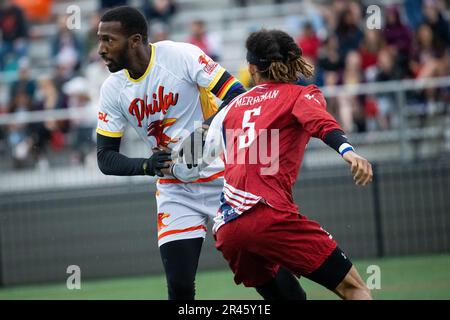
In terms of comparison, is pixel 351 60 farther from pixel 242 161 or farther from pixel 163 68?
pixel 242 161

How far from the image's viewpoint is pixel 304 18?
1719 cm

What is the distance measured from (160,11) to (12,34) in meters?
2.84

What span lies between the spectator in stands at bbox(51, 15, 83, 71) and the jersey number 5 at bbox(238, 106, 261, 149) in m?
11.1

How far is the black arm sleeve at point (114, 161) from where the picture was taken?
727cm

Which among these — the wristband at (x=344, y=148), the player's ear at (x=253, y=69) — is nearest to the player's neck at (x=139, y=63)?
the player's ear at (x=253, y=69)

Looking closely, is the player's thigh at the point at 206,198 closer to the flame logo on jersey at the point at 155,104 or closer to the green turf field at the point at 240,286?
the flame logo on jersey at the point at 155,104

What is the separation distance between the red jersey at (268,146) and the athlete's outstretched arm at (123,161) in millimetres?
846

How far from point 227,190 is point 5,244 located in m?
8.15

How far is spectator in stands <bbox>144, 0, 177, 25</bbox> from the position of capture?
17.8 m

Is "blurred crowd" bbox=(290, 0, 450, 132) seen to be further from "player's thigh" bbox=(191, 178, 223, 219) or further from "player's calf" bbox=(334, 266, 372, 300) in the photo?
"player's calf" bbox=(334, 266, 372, 300)

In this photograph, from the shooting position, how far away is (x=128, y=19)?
7.40 metres

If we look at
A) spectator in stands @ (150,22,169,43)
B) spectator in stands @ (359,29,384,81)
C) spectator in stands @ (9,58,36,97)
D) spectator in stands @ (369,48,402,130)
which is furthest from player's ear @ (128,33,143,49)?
spectator in stands @ (9,58,36,97)

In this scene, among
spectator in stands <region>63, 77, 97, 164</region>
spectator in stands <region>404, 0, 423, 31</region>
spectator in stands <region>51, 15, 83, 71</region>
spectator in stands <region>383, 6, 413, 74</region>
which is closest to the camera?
spectator in stands <region>63, 77, 97, 164</region>
